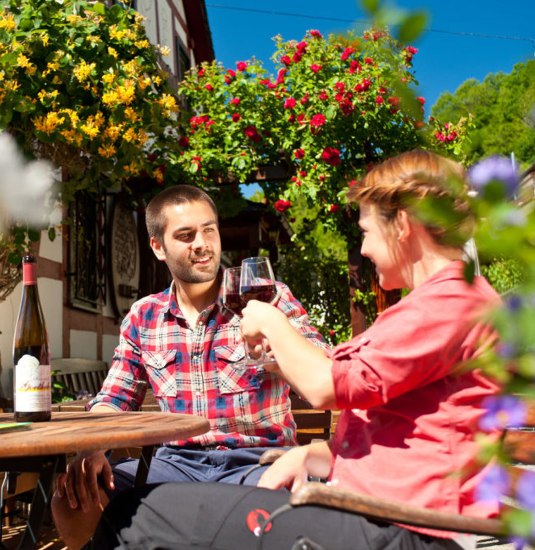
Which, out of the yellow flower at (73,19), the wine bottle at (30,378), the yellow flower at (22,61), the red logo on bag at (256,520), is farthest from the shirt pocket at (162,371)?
the yellow flower at (73,19)

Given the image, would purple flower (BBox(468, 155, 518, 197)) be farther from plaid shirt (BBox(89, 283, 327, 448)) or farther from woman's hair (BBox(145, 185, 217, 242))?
woman's hair (BBox(145, 185, 217, 242))

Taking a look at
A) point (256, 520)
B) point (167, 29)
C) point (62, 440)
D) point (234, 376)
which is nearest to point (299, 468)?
point (256, 520)

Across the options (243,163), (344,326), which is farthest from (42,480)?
(344,326)

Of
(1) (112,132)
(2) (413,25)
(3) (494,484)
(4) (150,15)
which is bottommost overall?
(3) (494,484)

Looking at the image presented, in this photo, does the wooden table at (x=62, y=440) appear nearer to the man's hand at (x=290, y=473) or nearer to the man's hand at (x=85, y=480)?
the man's hand at (x=85, y=480)

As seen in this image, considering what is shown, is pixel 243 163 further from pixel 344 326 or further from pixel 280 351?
pixel 280 351

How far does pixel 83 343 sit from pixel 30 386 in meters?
5.76

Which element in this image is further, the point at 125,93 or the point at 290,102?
the point at 290,102

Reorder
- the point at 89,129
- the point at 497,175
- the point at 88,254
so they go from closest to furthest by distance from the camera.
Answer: the point at 497,175
the point at 89,129
the point at 88,254

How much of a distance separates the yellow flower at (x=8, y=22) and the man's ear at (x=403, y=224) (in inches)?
160

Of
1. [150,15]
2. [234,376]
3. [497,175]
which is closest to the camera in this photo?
[497,175]

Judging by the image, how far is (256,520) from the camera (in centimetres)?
143

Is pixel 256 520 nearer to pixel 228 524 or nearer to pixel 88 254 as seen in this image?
pixel 228 524

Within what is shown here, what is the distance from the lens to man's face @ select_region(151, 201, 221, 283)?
2.53 m
